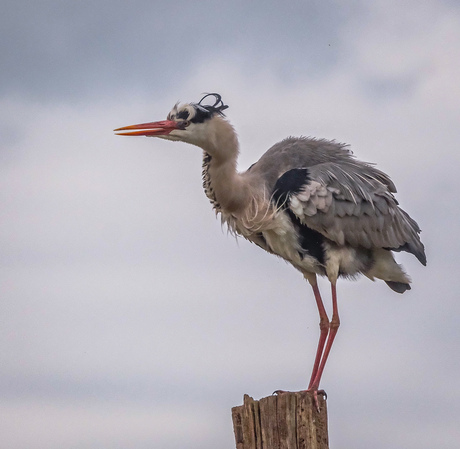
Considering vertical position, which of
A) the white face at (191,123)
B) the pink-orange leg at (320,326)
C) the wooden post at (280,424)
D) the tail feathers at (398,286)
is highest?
the white face at (191,123)

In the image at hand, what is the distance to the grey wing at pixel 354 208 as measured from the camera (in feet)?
31.4

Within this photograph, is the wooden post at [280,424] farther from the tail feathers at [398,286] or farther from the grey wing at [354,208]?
the tail feathers at [398,286]

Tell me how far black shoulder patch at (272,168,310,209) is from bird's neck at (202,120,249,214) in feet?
1.19

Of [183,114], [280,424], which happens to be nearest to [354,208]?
[183,114]

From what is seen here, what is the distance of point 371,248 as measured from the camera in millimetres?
10383

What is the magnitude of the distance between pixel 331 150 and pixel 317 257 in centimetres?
147

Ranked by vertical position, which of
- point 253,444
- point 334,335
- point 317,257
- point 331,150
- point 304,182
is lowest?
point 253,444

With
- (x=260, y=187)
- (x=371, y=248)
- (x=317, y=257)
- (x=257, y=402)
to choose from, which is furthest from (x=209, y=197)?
(x=257, y=402)

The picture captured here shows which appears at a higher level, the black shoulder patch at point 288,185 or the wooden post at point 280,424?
the black shoulder patch at point 288,185

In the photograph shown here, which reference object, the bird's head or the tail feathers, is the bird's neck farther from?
the tail feathers

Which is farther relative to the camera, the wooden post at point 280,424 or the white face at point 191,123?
the white face at point 191,123

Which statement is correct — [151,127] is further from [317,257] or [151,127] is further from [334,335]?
[334,335]

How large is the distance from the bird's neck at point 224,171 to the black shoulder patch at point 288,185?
14.3 inches

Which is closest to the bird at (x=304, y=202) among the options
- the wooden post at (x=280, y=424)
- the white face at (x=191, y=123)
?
the white face at (x=191, y=123)
